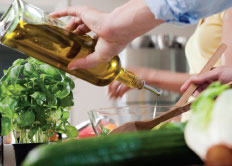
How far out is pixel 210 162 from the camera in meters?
0.24

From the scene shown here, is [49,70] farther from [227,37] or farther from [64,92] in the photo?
[227,37]

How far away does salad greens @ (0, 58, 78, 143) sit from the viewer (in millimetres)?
687

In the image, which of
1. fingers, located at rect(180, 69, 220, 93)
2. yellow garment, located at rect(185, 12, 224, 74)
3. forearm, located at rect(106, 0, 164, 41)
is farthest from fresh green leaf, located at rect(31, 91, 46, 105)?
yellow garment, located at rect(185, 12, 224, 74)

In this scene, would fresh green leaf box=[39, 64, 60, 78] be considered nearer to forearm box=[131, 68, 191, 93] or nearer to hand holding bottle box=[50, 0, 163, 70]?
hand holding bottle box=[50, 0, 163, 70]

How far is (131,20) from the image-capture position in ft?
1.78

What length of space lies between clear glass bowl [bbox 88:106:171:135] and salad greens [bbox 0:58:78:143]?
4.6 inches

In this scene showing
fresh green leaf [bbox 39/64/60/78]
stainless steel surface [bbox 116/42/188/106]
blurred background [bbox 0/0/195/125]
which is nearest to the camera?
fresh green leaf [bbox 39/64/60/78]

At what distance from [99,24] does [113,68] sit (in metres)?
0.19

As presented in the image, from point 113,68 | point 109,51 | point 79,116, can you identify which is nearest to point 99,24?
point 109,51

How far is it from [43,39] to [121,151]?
1.34 feet

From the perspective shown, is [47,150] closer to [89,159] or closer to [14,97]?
[89,159]

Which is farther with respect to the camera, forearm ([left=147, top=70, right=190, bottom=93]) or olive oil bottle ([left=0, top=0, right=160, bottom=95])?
forearm ([left=147, top=70, right=190, bottom=93])

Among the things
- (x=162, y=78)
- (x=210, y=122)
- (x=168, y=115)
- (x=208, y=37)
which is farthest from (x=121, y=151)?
(x=208, y=37)

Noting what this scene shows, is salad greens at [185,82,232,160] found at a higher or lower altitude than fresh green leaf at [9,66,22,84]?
lower
